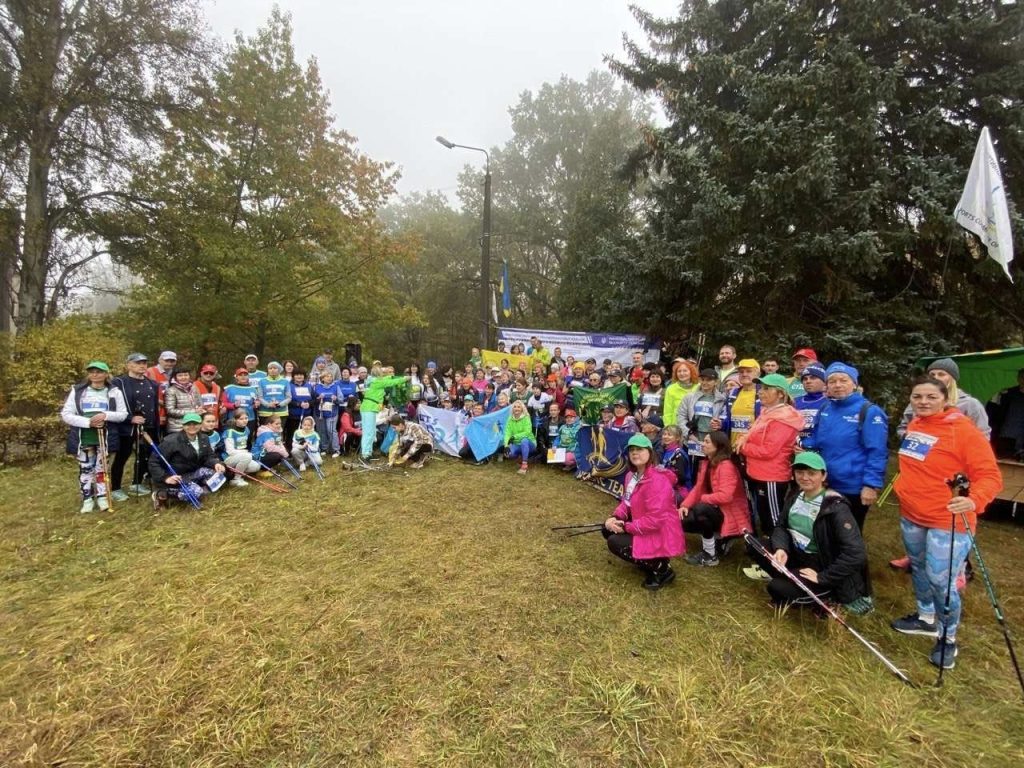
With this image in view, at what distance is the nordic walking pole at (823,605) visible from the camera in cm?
273

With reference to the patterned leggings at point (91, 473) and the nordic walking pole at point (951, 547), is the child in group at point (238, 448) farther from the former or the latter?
the nordic walking pole at point (951, 547)

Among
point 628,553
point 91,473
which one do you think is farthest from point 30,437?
point 628,553

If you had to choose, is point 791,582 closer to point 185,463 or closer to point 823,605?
point 823,605

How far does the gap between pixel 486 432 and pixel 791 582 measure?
215 inches

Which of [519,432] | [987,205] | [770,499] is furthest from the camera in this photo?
[519,432]

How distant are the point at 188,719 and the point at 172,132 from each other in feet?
44.2

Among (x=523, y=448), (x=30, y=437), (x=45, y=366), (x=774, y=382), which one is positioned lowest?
(x=523, y=448)

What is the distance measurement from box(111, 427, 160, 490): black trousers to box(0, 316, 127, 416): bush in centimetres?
438

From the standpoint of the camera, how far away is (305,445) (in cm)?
732

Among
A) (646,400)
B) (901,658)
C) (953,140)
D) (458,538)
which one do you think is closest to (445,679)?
(458,538)

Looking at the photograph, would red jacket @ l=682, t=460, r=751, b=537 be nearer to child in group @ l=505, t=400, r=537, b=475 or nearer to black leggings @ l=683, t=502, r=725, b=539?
black leggings @ l=683, t=502, r=725, b=539

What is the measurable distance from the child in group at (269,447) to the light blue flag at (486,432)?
3.04 meters

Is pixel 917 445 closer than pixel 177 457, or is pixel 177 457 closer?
pixel 917 445

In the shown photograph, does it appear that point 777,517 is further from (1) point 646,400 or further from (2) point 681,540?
(1) point 646,400
